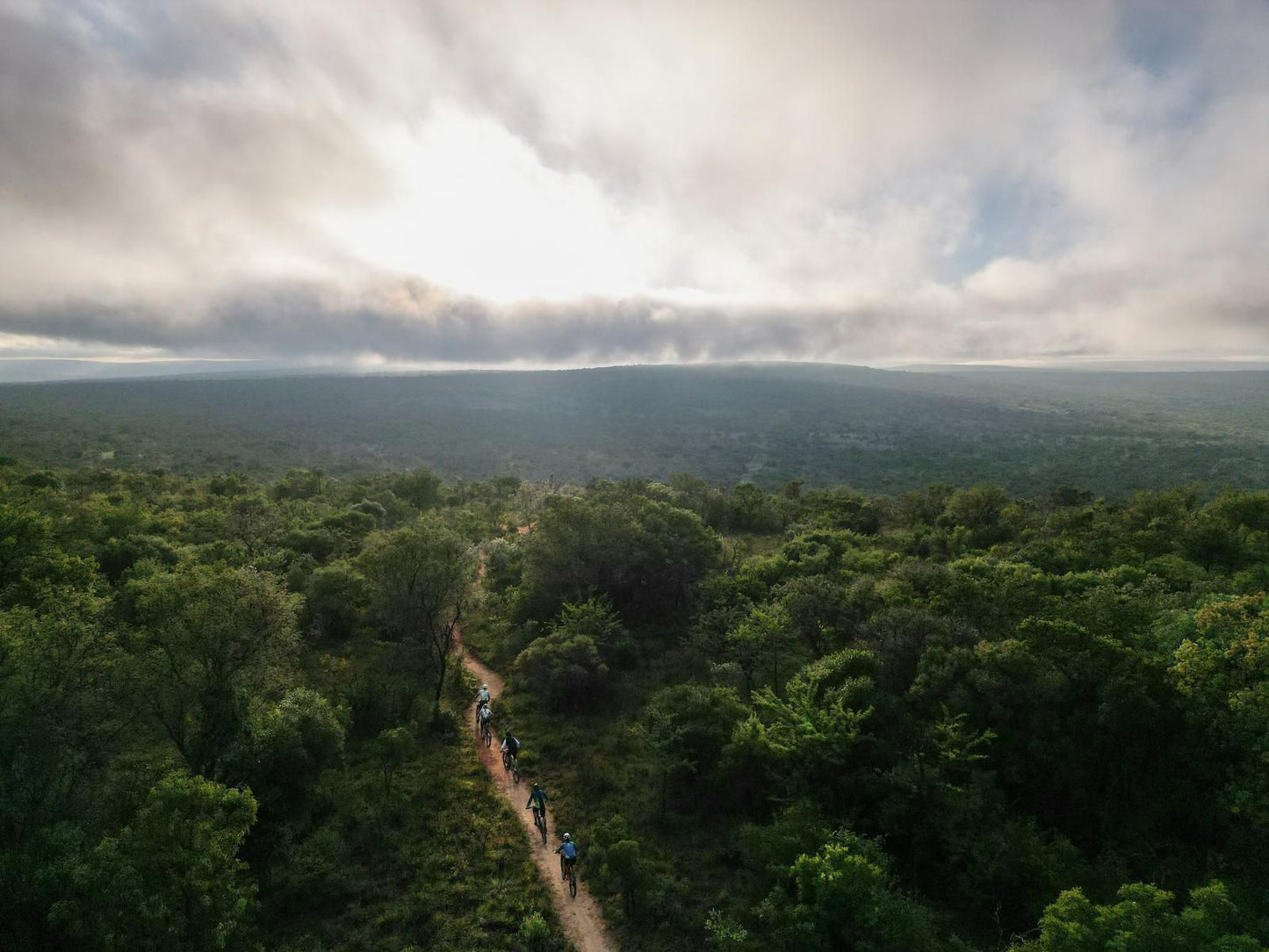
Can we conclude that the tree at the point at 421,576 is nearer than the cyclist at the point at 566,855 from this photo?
No

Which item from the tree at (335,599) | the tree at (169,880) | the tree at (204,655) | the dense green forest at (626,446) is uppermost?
the tree at (204,655)

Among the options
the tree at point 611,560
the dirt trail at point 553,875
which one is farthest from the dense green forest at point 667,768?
the tree at point 611,560

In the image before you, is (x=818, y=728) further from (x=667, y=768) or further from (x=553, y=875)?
(x=553, y=875)

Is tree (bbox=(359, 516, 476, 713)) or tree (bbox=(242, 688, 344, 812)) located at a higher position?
tree (bbox=(359, 516, 476, 713))

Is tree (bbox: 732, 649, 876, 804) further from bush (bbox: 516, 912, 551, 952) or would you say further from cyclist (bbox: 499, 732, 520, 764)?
cyclist (bbox: 499, 732, 520, 764)

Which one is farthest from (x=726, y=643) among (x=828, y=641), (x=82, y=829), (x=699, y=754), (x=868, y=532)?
(x=868, y=532)

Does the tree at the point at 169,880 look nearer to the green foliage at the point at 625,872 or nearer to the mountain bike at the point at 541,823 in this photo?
the mountain bike at the point at 541,823

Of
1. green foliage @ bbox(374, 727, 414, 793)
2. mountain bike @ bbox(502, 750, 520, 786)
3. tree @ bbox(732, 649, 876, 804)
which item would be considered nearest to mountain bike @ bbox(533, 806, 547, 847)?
mountain bike @ bbox(502, 750, 520, 786)
